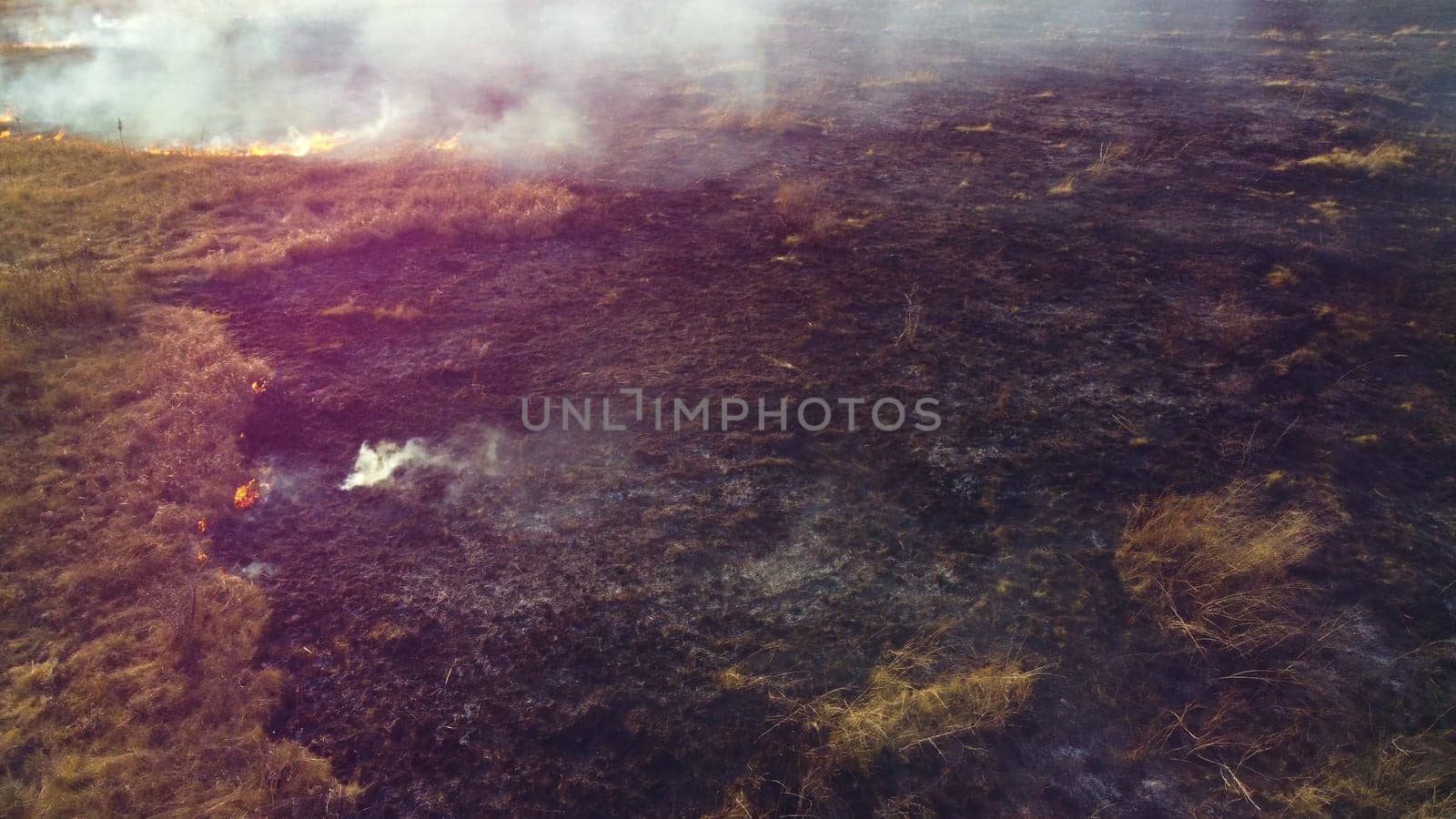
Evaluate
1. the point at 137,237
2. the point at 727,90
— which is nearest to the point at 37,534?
the point at 137,237

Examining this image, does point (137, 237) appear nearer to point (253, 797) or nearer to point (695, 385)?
point (695, 385)

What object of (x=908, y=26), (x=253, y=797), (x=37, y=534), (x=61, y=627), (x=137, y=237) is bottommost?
(x=253, y=797)

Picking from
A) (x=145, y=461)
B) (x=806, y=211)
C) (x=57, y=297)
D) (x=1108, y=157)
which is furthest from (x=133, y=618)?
(x=1108, y=157)

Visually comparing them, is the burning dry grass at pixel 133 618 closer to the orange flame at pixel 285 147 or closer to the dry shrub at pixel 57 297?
the dry shrub at pixel 57 297

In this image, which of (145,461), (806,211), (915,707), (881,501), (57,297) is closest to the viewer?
(915,707)

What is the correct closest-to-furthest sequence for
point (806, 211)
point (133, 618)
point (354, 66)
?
1. point (133, 618)
2. point (806, 211)
3. point (354, 66)

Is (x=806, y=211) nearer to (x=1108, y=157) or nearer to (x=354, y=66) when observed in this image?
(x=1108, y=157)

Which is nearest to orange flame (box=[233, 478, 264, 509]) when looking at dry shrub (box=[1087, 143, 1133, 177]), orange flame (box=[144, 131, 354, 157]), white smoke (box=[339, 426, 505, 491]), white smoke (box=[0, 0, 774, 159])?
white smoke (box=[339, 426, 505, 491])
